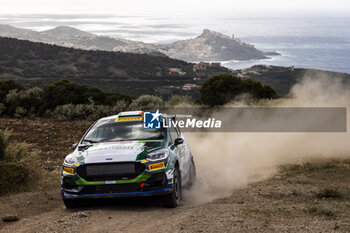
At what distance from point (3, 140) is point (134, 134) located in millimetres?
4763

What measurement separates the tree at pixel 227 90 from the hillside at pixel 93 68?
124ft

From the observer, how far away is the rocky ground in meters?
6.77

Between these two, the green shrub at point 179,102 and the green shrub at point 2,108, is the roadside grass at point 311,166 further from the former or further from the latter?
the green shrub at point 2,108

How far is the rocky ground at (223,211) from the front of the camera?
6.77 metres

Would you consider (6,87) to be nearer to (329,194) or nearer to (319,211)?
(329,194)

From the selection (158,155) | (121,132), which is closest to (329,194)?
(158,155)

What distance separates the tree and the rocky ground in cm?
1984

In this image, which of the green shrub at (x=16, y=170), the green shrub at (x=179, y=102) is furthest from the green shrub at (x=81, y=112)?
the green shrub at (x=16, y=170)

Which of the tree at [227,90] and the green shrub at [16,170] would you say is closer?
the green shrub at [16,170]

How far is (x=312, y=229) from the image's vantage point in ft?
21.2

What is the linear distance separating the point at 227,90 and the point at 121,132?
79.8ft

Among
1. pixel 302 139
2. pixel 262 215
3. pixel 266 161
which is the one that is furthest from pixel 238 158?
pixel 262 215

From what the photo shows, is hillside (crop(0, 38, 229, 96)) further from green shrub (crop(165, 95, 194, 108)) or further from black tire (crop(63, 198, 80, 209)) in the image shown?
black tire (crop(63, 198, 80, 209))

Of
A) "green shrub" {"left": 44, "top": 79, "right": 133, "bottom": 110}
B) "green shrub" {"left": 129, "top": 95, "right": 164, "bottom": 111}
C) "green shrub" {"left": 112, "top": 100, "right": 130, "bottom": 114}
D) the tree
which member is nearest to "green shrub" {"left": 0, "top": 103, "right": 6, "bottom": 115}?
"green shrub" {"left": 44, "top": 79, "right": 133, "bottom": 110}
